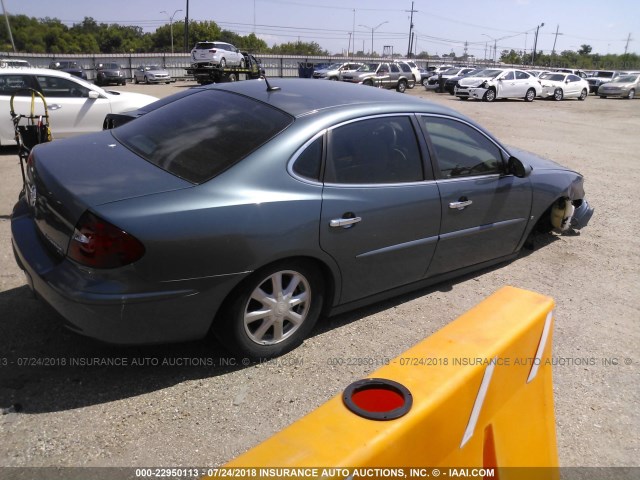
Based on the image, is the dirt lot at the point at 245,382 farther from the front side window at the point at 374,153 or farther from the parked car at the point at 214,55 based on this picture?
the parked car at the point at 214,55

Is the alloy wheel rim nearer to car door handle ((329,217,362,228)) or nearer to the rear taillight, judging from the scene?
car door handle ((329,217,362,228))

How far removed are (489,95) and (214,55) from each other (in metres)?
17.5

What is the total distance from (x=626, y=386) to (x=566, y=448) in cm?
85

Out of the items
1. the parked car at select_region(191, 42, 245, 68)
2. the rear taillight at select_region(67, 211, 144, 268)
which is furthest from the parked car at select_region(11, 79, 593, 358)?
the parked car at select_region(191, 42, 245, 68)

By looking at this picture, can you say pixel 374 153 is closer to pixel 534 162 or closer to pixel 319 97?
pixel 319 97

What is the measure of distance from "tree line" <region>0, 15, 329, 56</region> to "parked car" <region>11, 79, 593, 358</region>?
83479mm

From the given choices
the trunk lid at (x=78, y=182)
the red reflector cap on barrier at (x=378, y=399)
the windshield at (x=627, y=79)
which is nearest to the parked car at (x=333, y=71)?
the windshield at (x=627, y=79)

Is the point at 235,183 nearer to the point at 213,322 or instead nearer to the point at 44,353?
the point at 213,322

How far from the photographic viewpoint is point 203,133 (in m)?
3.33

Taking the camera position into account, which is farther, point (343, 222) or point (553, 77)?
point (553, 77)

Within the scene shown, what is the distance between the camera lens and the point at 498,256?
15.2 ft

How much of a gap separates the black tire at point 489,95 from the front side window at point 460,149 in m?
23.1

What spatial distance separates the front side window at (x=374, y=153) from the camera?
3314 millimetres

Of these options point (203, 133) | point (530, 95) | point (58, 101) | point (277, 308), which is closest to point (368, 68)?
point (530, 95)
